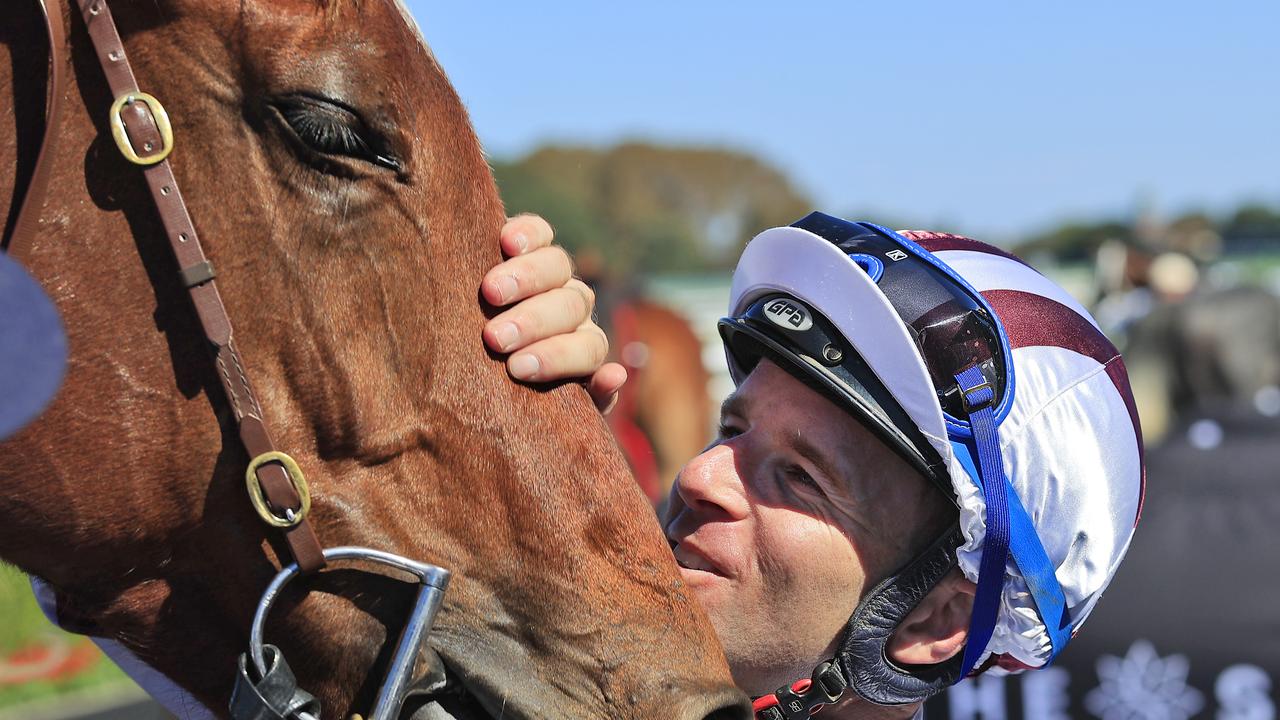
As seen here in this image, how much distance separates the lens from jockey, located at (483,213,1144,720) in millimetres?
2045

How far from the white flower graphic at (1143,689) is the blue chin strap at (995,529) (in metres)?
2.14

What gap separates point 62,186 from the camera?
1.84 m

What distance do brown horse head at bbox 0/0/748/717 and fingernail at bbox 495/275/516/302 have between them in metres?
0.04

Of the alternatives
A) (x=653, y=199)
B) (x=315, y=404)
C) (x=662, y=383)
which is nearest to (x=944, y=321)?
(x=315, y=404)

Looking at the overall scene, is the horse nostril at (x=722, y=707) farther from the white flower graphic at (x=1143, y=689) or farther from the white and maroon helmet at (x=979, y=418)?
the white flower graphic at (x=1143, y=689)

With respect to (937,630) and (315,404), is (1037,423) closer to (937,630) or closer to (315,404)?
(937,630)

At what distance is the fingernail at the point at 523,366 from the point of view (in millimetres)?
1955

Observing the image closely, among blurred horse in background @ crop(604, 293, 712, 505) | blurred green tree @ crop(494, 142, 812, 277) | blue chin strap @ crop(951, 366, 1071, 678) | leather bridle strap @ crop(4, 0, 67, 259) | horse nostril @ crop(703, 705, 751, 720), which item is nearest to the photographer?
leather bridle strap @ crop(4, 0, 67, 259)

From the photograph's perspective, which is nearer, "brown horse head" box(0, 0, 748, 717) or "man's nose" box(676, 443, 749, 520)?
"brown horse head" box(0, 0, 748, 717)

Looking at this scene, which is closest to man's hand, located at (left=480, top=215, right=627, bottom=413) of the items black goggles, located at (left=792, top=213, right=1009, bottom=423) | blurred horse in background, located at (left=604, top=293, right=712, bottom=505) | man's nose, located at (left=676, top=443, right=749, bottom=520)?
man's nose, located at (left=676, top=443, right=749, bottom=520)

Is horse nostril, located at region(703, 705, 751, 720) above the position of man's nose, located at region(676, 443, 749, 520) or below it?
below

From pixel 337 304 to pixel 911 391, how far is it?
38.2 inches

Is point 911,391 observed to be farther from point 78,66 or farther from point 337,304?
point 78,66

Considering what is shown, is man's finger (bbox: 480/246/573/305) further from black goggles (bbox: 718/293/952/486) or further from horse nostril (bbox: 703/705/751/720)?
horse nostril (bbox: 703/705/751/720)
